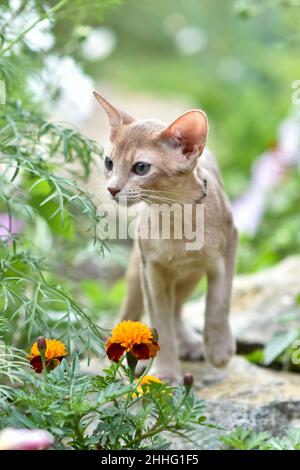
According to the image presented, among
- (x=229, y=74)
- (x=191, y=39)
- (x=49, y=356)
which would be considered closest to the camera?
(x=49, y=356)

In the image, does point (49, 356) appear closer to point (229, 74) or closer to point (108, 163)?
point (108, 163)

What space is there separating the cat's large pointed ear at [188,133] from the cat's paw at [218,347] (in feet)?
2.15

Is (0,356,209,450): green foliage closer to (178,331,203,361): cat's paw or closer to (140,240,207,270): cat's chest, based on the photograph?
(140,240,207,270): cat's chest

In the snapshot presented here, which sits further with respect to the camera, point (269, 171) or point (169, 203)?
point (269, 171)

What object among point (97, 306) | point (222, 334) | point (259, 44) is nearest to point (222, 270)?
point (222, 334)

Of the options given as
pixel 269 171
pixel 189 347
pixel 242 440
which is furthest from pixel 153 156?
pixel 269 171

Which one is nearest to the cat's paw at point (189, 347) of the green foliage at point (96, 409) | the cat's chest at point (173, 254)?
the cat's chest at point (173, 254)

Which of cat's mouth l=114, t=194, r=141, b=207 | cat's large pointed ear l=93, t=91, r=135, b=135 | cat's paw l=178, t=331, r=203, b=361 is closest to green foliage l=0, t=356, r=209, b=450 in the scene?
cat's mouth l=114, t=194, r=141, b=207

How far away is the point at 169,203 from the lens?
98.2 inches

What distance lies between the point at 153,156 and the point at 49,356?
0.70 m

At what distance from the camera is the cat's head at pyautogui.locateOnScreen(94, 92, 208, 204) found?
2.34 m

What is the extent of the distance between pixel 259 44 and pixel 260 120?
74.0 inches

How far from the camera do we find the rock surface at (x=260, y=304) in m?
3.22

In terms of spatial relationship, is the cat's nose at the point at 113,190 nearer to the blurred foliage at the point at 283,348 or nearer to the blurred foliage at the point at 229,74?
the blurred foliage at the point at 283,348
